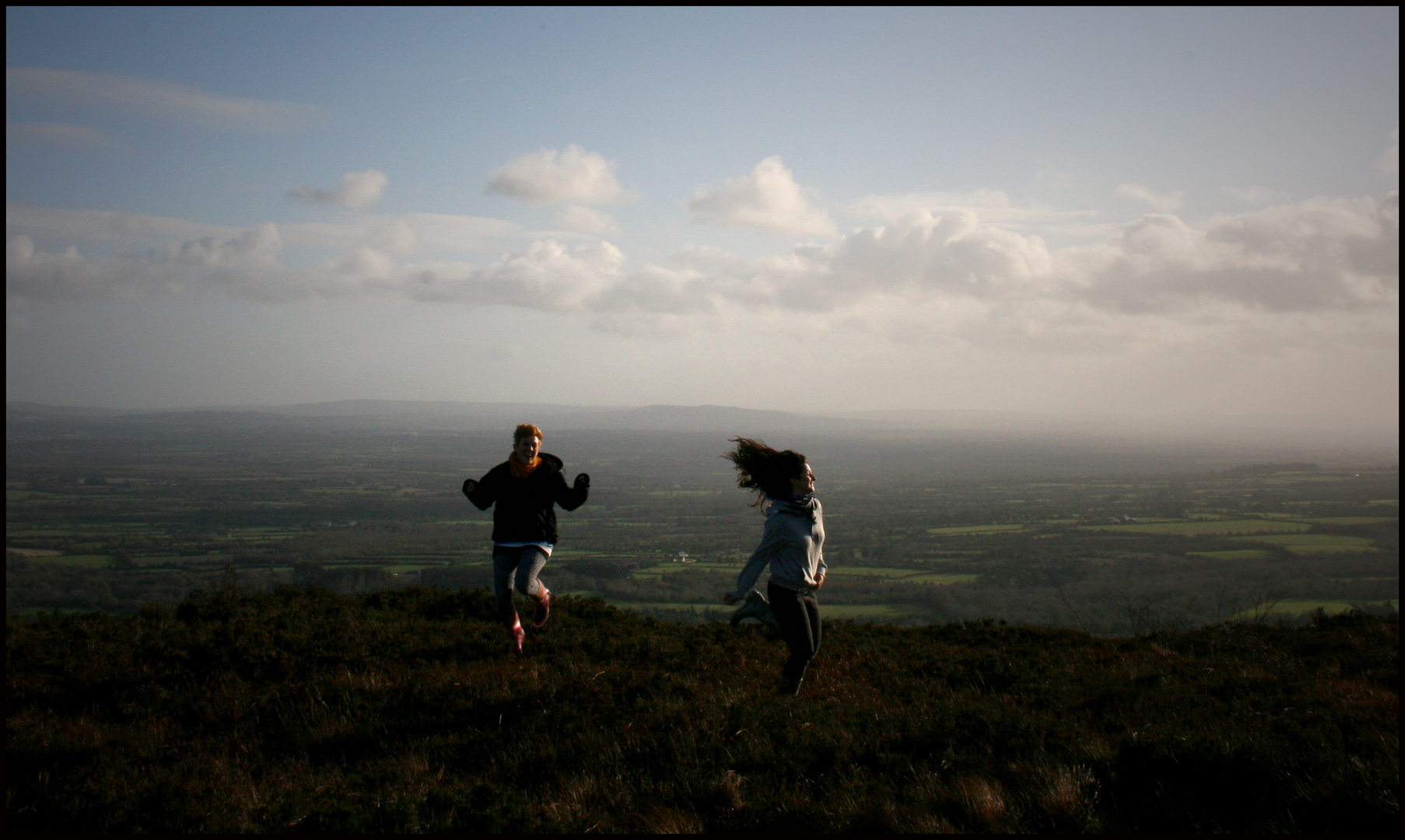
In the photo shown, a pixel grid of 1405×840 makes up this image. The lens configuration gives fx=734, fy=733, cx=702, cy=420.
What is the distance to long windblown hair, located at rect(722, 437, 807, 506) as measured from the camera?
6.84 metres

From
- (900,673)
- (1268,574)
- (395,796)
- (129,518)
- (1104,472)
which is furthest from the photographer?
(1104,472)

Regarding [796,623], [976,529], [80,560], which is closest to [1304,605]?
[976,529]

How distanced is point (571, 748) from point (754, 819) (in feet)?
5.75

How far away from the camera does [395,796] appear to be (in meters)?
4.74

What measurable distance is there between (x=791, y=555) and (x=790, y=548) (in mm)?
64

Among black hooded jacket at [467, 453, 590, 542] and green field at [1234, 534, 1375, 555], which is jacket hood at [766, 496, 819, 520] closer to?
black hooded jacket at [467, 453, 590, 542]

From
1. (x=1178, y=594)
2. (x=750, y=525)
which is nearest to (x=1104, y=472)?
(x=750, y=525)

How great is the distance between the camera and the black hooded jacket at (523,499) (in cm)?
809

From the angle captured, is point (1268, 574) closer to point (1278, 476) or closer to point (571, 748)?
point (571, 748)

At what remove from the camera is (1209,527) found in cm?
4838

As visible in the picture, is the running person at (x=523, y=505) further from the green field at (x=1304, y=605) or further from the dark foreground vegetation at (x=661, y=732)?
the green field at (x=1304, y=605)

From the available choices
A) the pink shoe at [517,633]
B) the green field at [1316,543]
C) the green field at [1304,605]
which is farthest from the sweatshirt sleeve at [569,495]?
the green field at [1316,543]

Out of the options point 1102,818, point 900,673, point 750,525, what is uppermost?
point 1102,818

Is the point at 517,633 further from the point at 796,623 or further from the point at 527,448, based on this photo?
the point at 796,623
